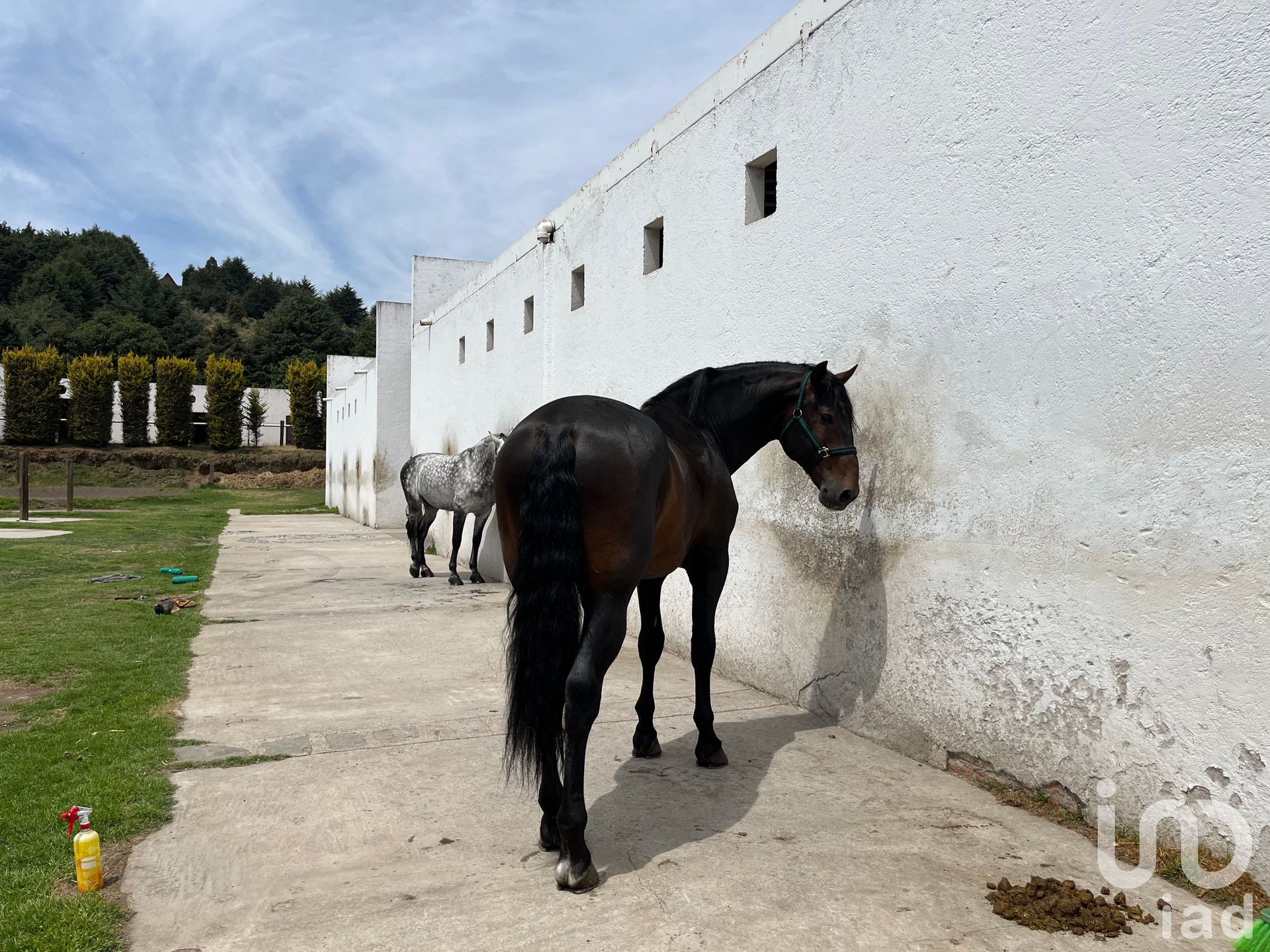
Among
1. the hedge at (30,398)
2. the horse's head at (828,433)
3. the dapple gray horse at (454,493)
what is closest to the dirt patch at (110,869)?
the horse's head at (828,433)

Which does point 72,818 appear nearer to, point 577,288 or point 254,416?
point 577,288

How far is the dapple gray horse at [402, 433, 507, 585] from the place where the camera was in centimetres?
1026

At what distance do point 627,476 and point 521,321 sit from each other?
7493mm

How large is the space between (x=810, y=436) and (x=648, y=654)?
127 centimetres

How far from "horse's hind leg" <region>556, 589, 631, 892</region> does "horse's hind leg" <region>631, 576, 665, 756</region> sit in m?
Result: 1.02

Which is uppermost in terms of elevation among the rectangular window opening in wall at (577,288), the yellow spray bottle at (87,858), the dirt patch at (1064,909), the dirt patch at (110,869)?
the rectangular window opening in wall at (577,288)

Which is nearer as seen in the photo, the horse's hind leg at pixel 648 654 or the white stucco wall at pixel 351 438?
the horse's hind leg at pixel 648 654

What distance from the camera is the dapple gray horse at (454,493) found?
404 inches

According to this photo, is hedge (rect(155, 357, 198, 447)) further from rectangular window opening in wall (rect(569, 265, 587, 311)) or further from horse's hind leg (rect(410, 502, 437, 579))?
rectangular window opening in wall (rect(569, 265, 587, 311))

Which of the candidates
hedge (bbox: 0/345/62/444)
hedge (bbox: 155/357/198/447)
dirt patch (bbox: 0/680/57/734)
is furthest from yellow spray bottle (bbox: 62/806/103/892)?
hedge (bbox: 0/345/62/444)

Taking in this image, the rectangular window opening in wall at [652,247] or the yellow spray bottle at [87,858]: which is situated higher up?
the rectangular window opening in wall at [652,247]

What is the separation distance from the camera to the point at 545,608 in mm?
2709

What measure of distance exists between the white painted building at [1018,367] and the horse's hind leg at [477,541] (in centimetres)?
538

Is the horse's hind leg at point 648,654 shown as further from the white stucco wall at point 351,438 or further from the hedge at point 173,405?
the hedge at point 173,405
